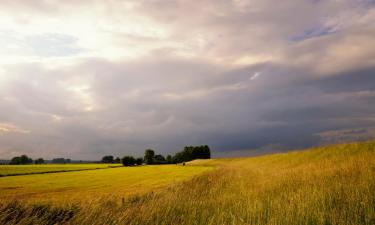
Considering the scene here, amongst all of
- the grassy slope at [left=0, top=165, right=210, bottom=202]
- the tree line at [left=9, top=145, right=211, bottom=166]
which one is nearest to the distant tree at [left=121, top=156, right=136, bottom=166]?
the tree line at [left=9, top=145, right=211, bottom=166]

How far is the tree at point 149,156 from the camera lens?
500 feet

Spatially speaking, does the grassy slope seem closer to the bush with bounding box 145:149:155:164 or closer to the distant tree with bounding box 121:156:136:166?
the distant tree with bounding box 121:156:136:166

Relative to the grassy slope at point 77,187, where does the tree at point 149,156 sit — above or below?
above

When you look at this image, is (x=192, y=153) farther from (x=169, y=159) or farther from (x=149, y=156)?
(x=149, y=156)

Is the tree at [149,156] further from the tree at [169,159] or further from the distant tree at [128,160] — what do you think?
the distant tree at [128,160]

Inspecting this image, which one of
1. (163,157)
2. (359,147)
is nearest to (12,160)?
(163,157)

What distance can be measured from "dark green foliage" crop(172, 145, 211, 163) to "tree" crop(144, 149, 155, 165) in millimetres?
14777

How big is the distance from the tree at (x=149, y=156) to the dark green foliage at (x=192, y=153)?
14.8m

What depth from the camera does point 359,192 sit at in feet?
34.7

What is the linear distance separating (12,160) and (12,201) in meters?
153

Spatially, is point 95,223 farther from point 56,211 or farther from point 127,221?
point 56,211

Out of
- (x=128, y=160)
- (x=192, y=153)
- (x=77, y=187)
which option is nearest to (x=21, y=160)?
(x=128, y=160)

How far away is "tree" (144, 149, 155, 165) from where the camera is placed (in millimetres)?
152500

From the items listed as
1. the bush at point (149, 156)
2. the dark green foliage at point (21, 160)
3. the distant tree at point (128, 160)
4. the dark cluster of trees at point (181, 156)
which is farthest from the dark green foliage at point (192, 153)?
the dark green foliage at point (21, 160)
